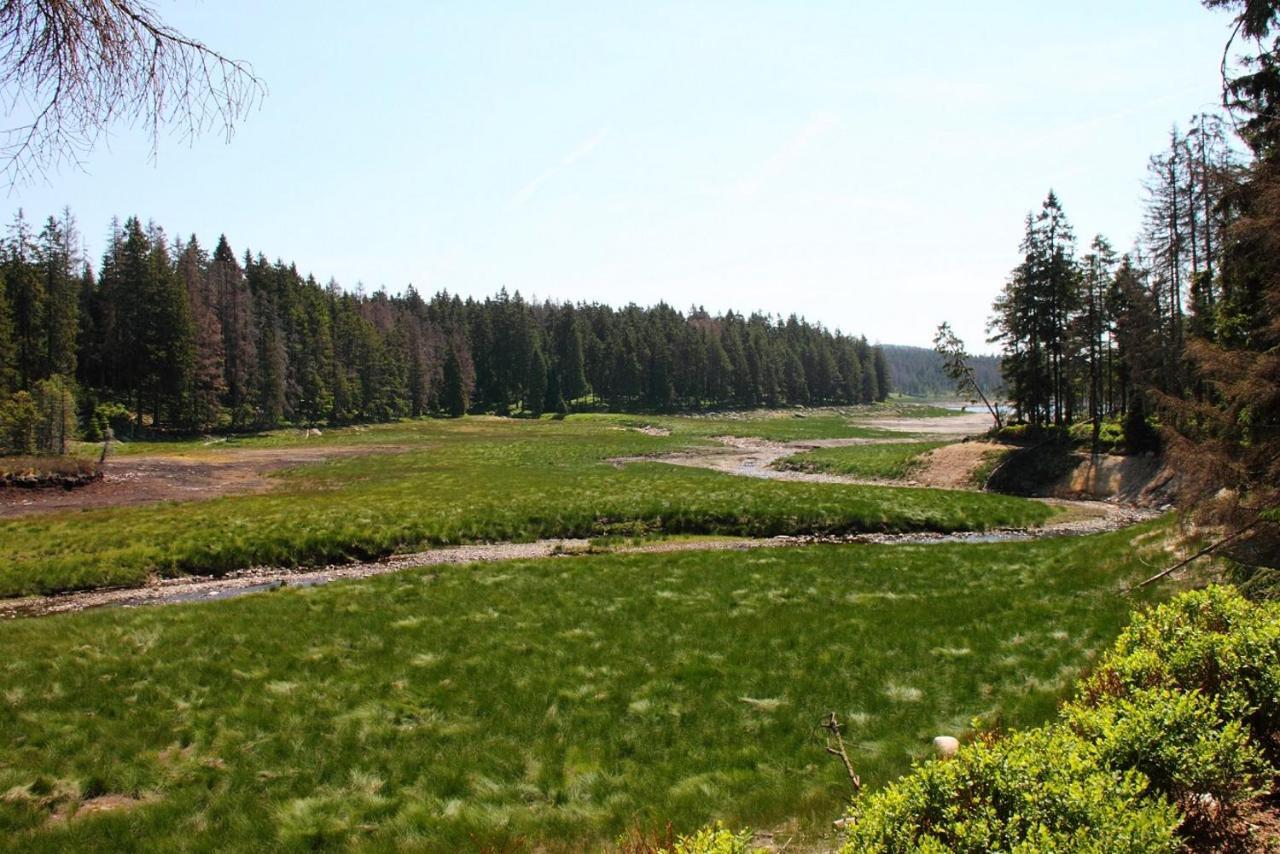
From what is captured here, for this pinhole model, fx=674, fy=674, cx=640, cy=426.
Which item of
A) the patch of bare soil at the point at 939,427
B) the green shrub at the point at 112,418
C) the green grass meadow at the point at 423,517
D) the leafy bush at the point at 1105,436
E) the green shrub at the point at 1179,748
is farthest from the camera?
the patch of bare soil at the point at 939,427

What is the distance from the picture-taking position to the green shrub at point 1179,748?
4.28 m

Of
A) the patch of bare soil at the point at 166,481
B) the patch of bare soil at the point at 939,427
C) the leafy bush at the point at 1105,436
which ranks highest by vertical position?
the leafy bush at the point at 1105,436

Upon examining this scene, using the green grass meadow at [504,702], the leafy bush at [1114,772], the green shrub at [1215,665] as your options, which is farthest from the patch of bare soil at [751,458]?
the leafy bush at [1114,772]

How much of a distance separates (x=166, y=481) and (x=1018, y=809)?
43.9 meters

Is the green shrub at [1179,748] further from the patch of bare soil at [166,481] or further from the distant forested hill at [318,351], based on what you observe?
the distant forested hill at [318,351]

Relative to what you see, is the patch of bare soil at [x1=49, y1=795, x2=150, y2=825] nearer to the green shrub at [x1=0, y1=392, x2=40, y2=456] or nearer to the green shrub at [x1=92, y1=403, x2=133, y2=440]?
the green shrub at [x1=0, y1=392, x2=40, y2=456]

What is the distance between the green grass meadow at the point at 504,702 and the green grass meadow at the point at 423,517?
5.51 metres

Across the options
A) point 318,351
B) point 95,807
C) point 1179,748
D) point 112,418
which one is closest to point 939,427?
point 318,351

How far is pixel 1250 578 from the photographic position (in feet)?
35.0

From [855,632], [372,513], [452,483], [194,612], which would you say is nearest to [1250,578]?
[855,632]

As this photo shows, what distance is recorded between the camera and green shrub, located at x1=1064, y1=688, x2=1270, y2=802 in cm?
428

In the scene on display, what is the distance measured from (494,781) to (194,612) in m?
10.4

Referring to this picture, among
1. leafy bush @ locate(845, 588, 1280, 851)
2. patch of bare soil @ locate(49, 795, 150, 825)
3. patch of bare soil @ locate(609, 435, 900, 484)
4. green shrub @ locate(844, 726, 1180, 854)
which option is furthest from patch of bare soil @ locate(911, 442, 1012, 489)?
→ patch of bare soil @ locate(49, 795, 150, 825)

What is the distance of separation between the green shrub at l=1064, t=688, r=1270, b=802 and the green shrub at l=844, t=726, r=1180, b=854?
0.26 meters
